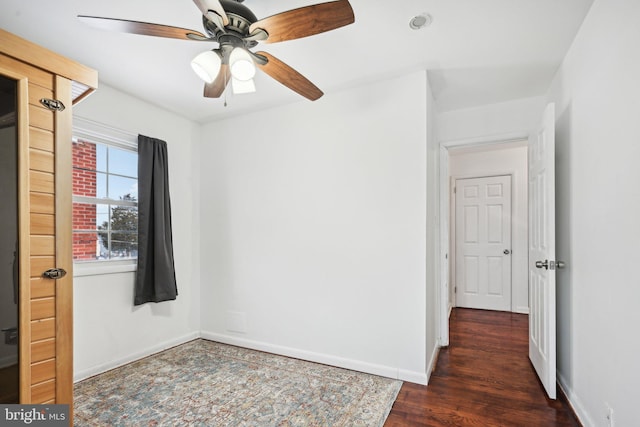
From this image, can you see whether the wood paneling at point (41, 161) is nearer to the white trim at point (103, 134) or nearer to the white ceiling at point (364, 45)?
the white ceiling at point (364, 45)

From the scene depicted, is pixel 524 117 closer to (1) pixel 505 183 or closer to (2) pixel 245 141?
(1) pixel 505 183

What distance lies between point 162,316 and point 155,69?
2.31m

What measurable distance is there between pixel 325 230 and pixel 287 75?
4.80 feet

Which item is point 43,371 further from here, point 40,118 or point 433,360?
point 433,360

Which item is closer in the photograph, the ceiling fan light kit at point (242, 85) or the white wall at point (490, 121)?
the ceiling fan light kit at point (242, 85)

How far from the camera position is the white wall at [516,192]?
4.64m

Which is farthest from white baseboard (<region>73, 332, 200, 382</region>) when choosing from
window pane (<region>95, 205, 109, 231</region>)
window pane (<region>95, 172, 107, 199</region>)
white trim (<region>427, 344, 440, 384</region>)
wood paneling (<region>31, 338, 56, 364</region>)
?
white trim (<region>427, 344, 440, 384</region>)

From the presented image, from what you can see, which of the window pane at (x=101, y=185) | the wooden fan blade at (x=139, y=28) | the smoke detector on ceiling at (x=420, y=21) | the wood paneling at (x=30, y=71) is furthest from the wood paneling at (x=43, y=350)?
the smoke detector on ceiling at (x=420, y=21)

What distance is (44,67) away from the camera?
61.7 inches

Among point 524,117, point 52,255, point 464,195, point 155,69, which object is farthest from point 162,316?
point 464,195

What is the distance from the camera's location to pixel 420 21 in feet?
6.44

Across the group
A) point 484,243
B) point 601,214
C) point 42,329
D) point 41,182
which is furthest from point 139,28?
point 484,243

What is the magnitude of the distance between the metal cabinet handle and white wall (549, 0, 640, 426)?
2.65 metres

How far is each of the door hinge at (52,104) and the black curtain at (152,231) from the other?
4.87ft
